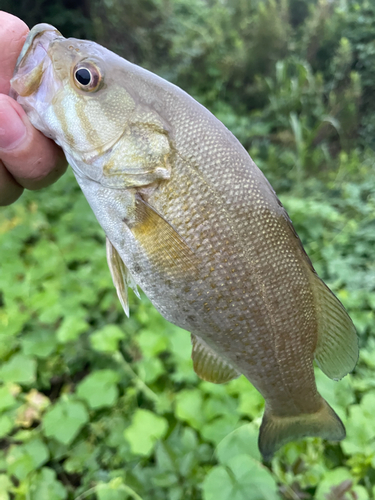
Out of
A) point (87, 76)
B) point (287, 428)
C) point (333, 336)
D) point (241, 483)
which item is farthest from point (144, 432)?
point (87, 76)

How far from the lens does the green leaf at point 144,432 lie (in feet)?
4.26

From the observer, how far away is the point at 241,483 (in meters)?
1.08

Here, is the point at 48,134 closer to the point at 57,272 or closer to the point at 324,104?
the point at 57,272

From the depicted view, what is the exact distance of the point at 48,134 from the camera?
91 centimetres

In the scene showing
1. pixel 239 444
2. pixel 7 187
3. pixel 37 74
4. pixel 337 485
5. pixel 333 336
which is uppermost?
pixel 37 74

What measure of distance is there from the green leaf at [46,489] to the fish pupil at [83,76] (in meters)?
1.52

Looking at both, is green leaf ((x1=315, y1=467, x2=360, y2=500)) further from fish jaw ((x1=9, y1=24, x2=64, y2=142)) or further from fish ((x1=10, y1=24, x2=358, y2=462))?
fish jaw ((x1=9, y1=24, x2=64, y2=142))

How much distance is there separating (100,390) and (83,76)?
52.6 inches

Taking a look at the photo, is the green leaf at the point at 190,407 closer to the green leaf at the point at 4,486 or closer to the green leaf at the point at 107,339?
the green leaf at the point at 107,339

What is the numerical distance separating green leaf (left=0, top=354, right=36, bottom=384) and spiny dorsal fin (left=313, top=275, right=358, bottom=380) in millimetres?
1400

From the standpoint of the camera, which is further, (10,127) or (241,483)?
(241,483)

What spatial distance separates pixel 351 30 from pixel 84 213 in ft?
17.9

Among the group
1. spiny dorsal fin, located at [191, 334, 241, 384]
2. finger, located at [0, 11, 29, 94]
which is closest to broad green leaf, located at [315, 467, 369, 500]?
spiny dorsal fin, located at [191, 334, 241, 384]

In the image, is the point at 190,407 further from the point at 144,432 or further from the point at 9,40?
the point at 9,40
